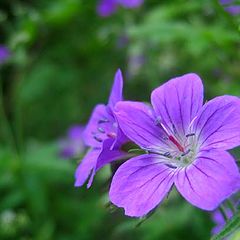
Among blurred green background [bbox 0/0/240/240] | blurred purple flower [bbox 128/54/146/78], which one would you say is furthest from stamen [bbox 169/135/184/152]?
blurred purple flower [bbox 128/54/146/78]

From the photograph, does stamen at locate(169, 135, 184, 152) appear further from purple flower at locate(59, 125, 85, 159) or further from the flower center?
purple flower at locate(59, 125, 85, 159)

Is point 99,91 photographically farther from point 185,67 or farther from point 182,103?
point 182,103

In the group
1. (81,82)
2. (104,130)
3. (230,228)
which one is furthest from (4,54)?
(230,228)

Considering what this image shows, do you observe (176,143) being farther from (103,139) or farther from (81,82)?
(81,82)

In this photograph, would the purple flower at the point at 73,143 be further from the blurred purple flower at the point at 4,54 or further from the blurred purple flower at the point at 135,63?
the blurred purple flower at the point at 4,54

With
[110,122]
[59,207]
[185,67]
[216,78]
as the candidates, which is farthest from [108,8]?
[110,122]

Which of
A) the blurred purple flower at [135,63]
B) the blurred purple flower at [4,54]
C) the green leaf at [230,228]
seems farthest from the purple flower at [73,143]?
the green leaf at [230,228]
